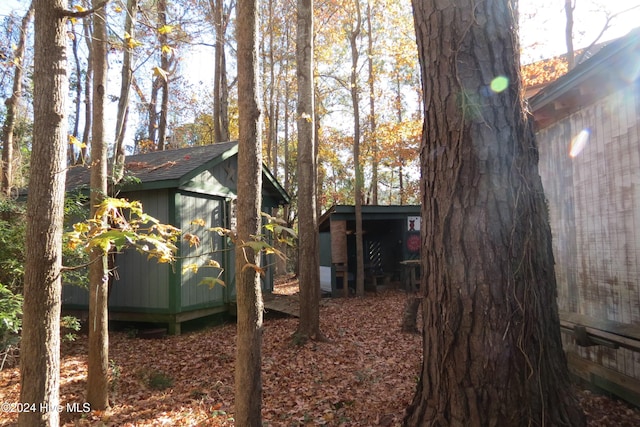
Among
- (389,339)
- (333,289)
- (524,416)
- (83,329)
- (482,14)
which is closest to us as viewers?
(524,416)

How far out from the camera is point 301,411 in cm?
464

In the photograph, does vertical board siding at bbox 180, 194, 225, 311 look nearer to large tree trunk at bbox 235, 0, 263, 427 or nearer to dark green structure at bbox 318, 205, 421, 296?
dark green structure at bbox 318, 205, 421, 296

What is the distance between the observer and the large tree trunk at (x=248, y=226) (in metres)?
3.37

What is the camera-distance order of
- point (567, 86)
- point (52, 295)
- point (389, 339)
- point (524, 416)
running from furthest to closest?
point (389, 339) < point (567, 86) < point (52, 295) < point (524, 416)

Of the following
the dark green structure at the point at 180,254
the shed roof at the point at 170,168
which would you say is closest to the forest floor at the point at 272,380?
the dark green structure at the point at 180,254

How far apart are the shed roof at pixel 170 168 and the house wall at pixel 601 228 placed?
6.74 m

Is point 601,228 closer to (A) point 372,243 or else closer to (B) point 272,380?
(B) point 272,380

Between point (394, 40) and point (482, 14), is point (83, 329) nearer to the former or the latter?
point (482, 14)

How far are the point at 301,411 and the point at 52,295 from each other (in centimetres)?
294

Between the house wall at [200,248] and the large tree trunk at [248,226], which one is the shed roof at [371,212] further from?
the large tree trunk at [248,226]

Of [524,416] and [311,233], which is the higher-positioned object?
[311,233]

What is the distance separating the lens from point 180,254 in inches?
347

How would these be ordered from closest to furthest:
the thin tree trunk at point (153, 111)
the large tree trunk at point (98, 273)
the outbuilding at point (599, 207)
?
the outbuilding at point (599, 207) < the large tree trunk at point (98, 273) < the thin tree trunk at point (153, 111)

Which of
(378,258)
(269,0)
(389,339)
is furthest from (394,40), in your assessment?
(389,339)
